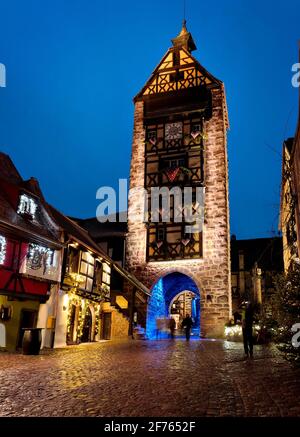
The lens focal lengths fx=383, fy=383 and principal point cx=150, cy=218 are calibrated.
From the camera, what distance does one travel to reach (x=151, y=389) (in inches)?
244

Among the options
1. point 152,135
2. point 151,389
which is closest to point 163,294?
point 152,135

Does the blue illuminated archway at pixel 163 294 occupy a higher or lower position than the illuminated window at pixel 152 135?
lower

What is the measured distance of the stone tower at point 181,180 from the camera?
24.2 meters

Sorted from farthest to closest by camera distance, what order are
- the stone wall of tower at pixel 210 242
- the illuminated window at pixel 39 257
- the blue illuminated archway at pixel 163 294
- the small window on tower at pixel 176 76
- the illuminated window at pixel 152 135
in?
the small window on tower at pixel 176 76
the illuminated window at pixel 152 135
the blue illuminated archway at pixel 163 294
the stone wall of tower at pixel 210 242
the illuminated window at pixel 39 257

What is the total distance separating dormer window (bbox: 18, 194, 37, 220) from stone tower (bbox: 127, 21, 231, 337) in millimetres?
10020

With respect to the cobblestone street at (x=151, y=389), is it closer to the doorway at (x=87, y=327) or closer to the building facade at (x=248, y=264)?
the doorway at (x=87, y=327)

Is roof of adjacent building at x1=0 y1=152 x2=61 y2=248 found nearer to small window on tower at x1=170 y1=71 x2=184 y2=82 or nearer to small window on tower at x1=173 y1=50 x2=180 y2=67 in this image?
small window on tower at x1=170 y1=71 x2=184 y2=82

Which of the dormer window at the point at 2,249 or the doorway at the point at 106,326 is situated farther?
the doorway at the point at 106,326

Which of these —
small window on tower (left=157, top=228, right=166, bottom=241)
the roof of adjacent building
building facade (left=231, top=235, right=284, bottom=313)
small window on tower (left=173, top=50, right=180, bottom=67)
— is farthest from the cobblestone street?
building facade (left=231, top=235, right=284, bottom=313)

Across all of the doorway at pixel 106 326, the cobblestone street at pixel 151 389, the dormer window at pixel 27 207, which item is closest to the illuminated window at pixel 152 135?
the dormer window at pixel 27 207

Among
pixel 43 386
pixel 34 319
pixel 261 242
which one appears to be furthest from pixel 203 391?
pixel 261 242

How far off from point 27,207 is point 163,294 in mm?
14057

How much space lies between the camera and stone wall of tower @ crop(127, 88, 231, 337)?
2366 centimetres

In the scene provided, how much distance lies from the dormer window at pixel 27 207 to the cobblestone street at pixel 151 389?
8192 millimetres
